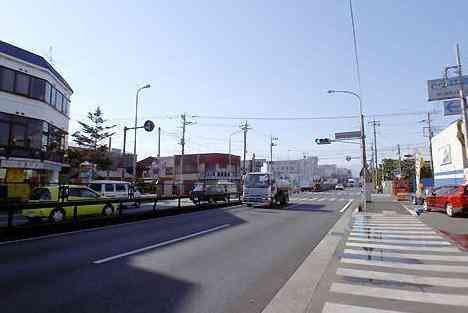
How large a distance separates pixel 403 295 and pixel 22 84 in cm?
3015

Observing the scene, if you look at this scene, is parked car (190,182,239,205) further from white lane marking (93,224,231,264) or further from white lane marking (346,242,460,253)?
white lane marking (346,242,460,253)

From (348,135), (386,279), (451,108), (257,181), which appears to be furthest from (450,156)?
(386,279)

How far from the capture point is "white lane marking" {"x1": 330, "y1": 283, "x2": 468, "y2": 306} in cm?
573

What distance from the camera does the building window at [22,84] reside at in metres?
28.2

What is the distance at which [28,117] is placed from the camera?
2894 centimetres

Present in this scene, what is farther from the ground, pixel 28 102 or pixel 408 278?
pixel 28 102

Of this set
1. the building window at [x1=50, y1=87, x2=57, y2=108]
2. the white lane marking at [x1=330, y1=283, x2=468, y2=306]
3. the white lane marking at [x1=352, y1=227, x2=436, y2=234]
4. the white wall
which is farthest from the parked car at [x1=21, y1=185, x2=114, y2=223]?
the building window at [x1=50, y1=87, x2=57, y2=108]

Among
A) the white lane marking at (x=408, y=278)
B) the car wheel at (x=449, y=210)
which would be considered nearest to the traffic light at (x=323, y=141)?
the car wheel at (x=449, y=210)

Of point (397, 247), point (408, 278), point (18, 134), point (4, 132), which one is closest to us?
point (408, 278)

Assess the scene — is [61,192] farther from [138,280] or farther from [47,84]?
[47,84]

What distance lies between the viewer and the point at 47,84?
3106 centimetres

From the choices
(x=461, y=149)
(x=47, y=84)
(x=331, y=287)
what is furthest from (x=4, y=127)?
(x=461, y=149)

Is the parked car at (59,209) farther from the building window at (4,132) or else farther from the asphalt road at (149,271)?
the building window at (4,132)

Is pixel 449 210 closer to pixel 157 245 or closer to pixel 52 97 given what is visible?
pixel 157 245
